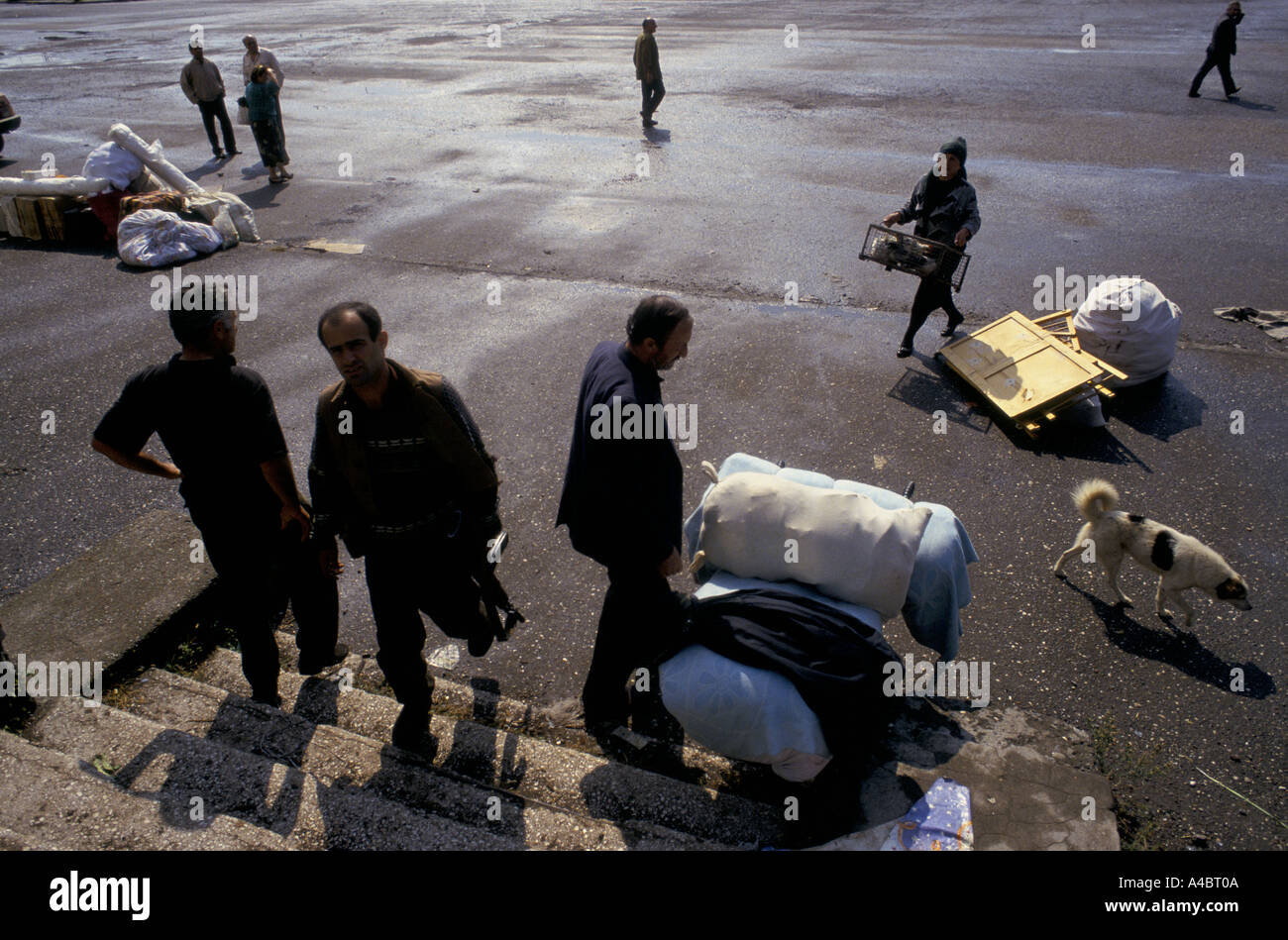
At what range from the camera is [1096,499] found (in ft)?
14.2

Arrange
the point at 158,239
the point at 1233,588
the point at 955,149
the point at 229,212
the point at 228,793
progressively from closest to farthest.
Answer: the point at 228,793 < the point at 1233,588 < the point at 955,149 < the point at 158,239 < the point at 229,212

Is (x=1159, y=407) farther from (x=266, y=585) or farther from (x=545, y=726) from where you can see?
(x=266, y=585)

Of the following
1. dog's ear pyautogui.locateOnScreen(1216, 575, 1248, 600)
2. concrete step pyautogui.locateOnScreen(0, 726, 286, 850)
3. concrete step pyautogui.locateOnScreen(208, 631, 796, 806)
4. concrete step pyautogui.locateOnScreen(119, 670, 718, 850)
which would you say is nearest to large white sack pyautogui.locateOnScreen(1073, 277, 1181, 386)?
dog's ear pyautogui.locateOnScreen(1216, 575, 1248, 600)

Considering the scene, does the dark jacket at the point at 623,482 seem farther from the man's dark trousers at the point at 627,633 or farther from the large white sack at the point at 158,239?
the large white sack at the point at 158,239

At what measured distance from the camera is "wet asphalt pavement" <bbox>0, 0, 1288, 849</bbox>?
13.9 feet

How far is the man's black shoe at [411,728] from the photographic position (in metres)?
3.51

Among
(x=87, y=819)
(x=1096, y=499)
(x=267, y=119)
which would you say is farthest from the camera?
(x=267, y=119)

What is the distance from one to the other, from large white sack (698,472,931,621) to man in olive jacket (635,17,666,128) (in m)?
13.0

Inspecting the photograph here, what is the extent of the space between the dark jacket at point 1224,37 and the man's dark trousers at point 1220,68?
4cm

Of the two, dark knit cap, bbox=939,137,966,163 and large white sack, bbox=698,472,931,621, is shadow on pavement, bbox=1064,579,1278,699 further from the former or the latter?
dark knit cap, bbox=939,137,966,163

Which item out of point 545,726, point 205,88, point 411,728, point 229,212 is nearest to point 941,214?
point 545,726

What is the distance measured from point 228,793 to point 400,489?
1.28m

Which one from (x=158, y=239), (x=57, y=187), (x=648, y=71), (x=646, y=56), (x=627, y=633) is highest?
(x=646, y=56)

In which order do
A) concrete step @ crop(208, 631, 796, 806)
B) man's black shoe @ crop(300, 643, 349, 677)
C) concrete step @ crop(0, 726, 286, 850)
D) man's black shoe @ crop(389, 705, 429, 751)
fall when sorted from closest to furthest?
concrete step @ crop(0, 726, 286, 850) < concrete step @ crop(208, 631, 796, 806) < man's black shoe @ crop(389, 705, 429, 751) < man's black shoe @ crop(300, 643, 349, 677)
